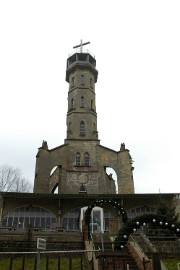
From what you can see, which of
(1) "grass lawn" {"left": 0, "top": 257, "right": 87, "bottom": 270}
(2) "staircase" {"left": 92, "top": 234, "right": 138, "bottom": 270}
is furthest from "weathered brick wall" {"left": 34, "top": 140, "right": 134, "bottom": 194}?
(2) "staircase" {"left": 92, "top": 234, "right": 138, "bottom": 270}

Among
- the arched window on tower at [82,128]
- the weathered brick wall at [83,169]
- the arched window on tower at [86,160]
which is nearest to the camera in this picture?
the weathered brick wall at [83,169]

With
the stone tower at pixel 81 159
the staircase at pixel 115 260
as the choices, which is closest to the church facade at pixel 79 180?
the stone tower at pixel 81 159

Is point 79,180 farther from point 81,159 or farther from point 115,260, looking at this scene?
point 115,260

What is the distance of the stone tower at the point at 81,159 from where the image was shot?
3112 cm

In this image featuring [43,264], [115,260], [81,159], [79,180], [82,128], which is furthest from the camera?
[82,128]

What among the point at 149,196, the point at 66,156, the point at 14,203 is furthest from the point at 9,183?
Result: the point at 149,196

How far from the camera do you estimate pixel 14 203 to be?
26.1 metres

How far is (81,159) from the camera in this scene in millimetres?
33969

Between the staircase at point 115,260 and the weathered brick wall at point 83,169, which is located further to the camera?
the weathered brick wall at point 83,169

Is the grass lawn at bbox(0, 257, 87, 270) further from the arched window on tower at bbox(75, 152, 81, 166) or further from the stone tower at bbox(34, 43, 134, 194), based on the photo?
the arched window on tower at bbox(75, 152, 81, 166)

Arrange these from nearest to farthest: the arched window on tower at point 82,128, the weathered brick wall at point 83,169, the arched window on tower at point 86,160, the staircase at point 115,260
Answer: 1. the staircase at point 115,260
2. the weathered brick wall at point 83,169
3. the arched window on tower at point 86,160
4. the arched window on tower at point 82,128

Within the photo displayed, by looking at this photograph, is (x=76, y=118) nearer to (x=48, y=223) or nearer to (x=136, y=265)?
(x=48, y=223)

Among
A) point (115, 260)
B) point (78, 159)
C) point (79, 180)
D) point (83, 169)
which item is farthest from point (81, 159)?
point (115, 260)

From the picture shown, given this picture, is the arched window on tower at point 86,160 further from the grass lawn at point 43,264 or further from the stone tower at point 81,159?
the grass lawn at point 43,264
